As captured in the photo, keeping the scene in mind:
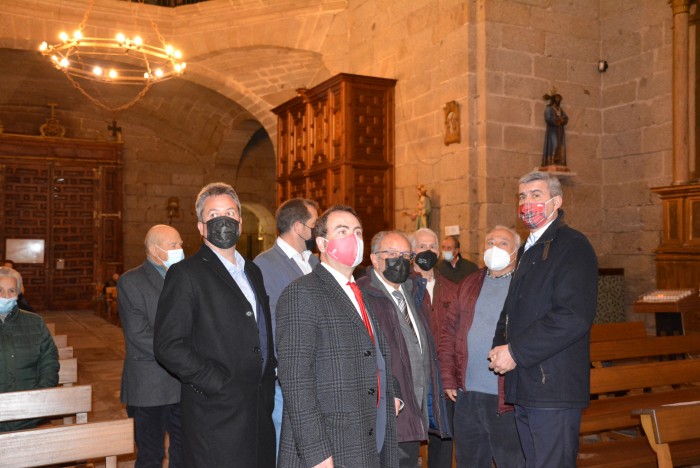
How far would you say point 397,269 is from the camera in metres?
2.92

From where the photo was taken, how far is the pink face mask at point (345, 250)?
2.33 metres

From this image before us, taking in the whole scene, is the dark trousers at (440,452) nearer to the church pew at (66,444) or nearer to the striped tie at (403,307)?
the striped tie at (403,307)

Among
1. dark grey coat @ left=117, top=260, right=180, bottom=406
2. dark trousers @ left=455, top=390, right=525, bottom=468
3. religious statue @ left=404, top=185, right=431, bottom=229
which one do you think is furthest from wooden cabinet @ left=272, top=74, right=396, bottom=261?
dark trousers @ left=455, top=390, right=525, bottom=468

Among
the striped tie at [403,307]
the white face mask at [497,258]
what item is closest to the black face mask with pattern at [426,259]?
the white face mask at [497,258]

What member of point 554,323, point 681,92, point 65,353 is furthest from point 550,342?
point 681,92

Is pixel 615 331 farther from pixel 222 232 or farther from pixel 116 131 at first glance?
pixel 116 131

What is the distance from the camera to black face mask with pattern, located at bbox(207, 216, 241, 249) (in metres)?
2.56

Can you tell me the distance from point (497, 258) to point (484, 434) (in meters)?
0.87

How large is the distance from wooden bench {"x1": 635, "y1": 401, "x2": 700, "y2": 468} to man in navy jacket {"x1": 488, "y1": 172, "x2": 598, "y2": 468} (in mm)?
298

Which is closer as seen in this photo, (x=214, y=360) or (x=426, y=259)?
(x=214, y=360)

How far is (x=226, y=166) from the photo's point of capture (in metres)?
15.1

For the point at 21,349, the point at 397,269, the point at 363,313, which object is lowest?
the point at 21,349

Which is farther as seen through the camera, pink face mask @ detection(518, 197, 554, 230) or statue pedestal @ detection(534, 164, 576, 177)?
statue pedestal @ detection(534, 164, 576, 177)

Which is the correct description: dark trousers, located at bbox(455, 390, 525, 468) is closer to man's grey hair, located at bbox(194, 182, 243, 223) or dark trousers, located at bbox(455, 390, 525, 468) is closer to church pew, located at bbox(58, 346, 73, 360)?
man's grey hair, located at bbox(194, 182, 243, 223)
